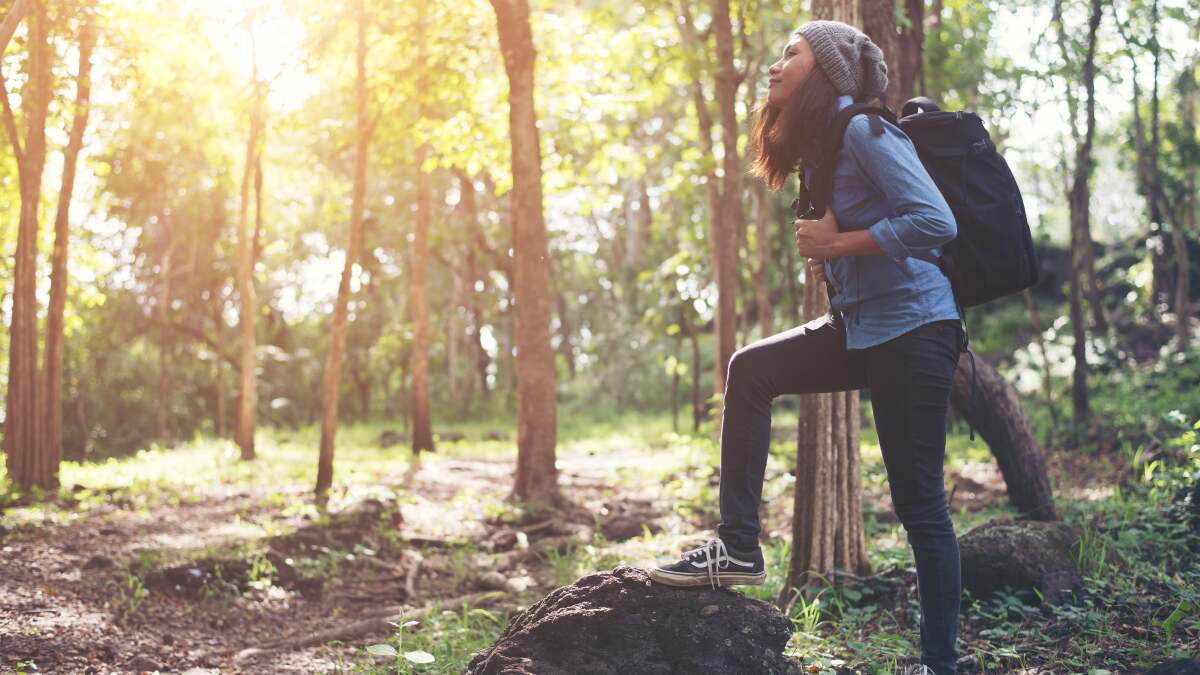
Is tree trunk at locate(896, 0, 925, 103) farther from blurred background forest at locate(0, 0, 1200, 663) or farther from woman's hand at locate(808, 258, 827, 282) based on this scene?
woman's hand at locate(808, 258, 827, 282)

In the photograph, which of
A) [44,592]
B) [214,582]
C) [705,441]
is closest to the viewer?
[44,592]

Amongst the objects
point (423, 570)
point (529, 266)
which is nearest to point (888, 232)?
point (423, 570)

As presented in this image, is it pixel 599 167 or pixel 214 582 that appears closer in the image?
pixel 214 582

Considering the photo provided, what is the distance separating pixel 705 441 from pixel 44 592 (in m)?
6.94

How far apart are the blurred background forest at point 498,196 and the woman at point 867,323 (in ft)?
7.71

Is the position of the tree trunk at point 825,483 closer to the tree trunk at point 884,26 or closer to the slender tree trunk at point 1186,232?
the tree trunk at point 884,26

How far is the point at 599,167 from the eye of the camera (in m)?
13.2

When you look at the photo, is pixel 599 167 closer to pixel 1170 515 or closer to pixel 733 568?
pixel 1170 515

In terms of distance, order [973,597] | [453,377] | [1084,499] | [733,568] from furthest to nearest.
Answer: [453,377]
[1084,499]
[973,597]
[733,568]

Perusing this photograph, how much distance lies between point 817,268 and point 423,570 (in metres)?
5.43

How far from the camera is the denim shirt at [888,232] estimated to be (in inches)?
123

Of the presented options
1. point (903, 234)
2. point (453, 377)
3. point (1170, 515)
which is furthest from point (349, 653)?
point (453, 377)

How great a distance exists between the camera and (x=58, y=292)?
1095 centimetres

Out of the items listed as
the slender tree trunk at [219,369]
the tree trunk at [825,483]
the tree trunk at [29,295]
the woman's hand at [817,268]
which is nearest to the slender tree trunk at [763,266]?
the tree trunk at [825,483]
